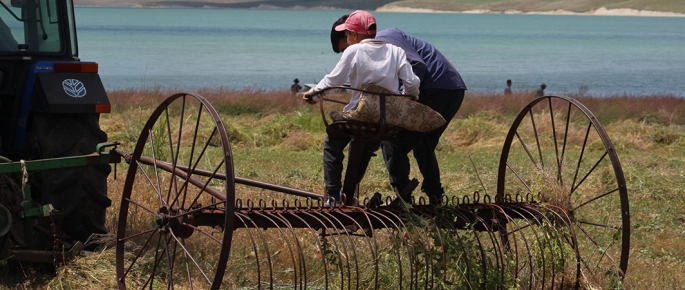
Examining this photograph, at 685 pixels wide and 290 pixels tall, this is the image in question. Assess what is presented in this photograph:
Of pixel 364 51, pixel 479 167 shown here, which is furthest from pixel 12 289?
pixel 479 167

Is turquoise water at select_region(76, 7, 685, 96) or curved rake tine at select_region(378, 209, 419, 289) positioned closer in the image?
curved rake tine at select_region(378, 209, 419, 289)

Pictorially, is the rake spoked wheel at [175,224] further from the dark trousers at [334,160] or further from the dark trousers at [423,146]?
the dark trousers at [423,146]

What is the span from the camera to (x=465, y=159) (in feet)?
37.3

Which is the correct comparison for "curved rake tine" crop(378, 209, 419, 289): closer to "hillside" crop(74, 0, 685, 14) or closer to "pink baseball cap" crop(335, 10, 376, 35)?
"pink baseball cap" crop(335, 10, 376, 35)

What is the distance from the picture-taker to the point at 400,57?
5.22m

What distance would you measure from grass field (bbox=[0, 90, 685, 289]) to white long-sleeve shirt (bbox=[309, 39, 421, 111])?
1835 mm

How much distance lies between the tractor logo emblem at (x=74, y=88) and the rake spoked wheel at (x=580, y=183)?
2621 millimetres

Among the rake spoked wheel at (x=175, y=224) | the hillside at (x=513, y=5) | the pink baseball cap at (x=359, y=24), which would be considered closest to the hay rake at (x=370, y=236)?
the rake spoked wheel at (x=175, y=224)

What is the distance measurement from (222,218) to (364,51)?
1233 millimetres

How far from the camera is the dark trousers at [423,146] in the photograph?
5797 mm

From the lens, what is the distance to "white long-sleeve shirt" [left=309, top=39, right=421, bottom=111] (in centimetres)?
508

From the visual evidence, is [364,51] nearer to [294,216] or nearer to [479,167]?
[294,216]

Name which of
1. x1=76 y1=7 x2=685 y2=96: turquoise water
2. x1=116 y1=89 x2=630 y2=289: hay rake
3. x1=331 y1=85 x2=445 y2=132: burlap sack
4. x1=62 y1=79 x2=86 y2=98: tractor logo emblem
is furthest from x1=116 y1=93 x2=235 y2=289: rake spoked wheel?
x1=76 y1=7 x2=685 y2=96: turquoise water

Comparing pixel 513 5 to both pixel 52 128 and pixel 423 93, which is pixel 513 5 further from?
pixel 52 128
